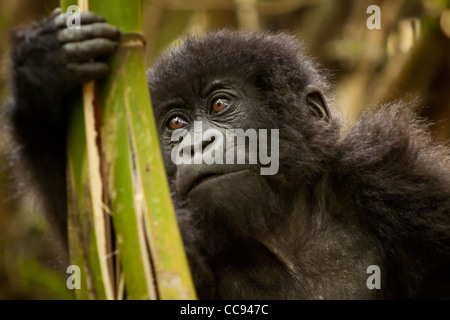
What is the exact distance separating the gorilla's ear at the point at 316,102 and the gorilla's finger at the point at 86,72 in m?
1.58

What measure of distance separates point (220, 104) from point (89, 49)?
1295 millimetres

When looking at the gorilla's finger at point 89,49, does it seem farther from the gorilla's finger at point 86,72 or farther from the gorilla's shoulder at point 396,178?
the gorilla's shoulder at point 396,178

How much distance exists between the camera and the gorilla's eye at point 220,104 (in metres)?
3.23

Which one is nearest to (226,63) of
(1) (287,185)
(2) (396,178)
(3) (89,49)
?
(1) (287,185)

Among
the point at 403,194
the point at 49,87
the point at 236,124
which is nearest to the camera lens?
the point at 49,87

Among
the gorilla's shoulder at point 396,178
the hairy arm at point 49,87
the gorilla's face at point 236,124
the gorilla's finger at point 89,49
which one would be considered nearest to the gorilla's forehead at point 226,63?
the gorilla's face at point 236,124

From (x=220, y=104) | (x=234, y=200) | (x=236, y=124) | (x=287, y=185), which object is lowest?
(x=234, y=200)

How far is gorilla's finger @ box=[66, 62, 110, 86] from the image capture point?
1958 mm

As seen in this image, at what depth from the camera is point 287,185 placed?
309 cm

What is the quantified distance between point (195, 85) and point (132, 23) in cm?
137

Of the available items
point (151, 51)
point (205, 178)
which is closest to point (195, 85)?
point (205, 178)

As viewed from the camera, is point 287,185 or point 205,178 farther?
point 287,185

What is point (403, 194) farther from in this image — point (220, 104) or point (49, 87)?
point (49, 87)

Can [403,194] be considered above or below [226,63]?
below
